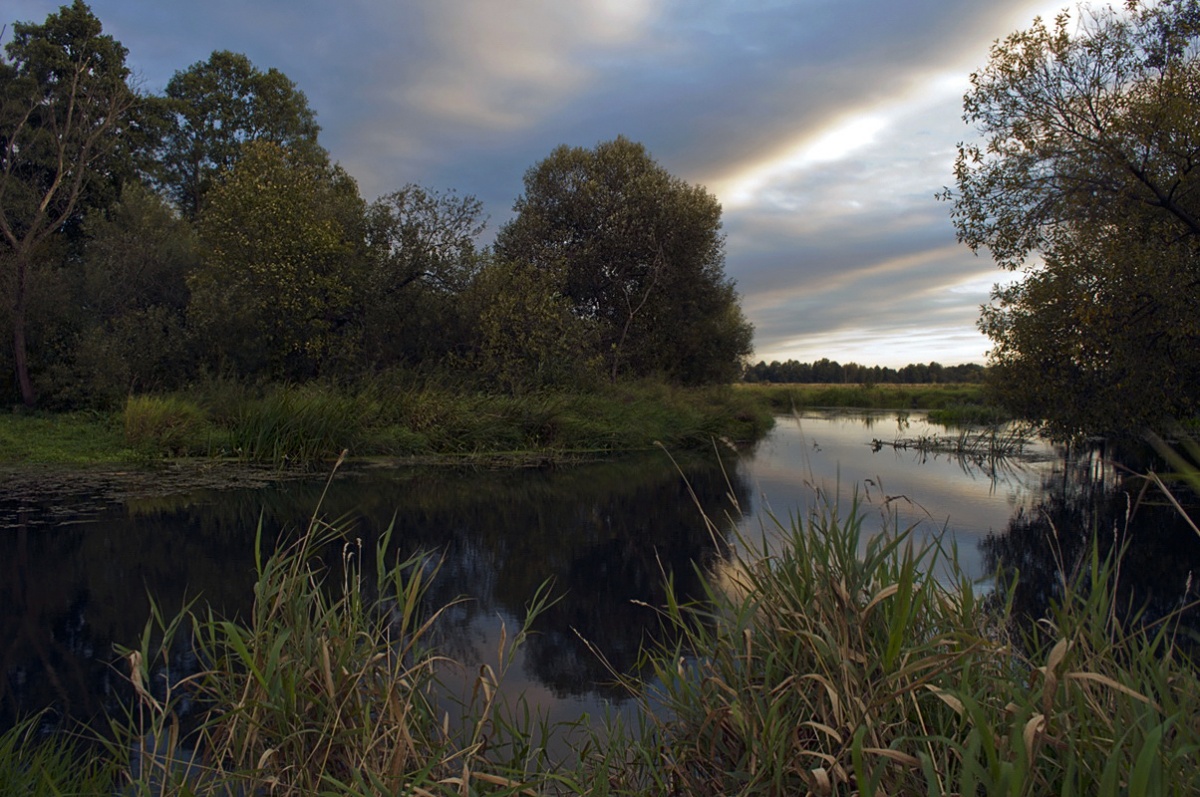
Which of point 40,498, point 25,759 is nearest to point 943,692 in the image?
point 25,759

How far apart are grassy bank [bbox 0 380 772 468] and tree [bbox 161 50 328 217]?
72.1ft

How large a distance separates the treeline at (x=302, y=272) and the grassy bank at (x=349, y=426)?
1.46 meters

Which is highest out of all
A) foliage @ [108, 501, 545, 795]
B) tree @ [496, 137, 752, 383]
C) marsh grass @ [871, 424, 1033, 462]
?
tree @ [496, 137, 752, 383]

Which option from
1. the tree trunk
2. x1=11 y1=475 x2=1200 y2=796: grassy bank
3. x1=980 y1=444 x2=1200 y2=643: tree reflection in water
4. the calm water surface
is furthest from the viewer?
the tree trunk

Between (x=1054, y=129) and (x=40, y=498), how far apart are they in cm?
1483

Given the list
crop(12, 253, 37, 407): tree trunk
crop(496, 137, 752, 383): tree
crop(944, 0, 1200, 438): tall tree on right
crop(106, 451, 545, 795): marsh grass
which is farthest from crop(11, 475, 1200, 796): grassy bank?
crop(496, 137, 752, 383): tree

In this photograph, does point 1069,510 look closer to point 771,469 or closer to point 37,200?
point 771,469

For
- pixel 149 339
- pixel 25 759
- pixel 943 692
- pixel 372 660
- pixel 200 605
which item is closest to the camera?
pixel 943 692

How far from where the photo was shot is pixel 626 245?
25.2 meters

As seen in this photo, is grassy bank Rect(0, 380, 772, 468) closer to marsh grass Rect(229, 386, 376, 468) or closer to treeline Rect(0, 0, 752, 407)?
marsh grass Rect(229, 386, 376, 468)

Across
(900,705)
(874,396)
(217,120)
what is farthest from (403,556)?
(874,396)

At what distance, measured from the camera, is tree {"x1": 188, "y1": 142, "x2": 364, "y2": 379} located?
1762 centimetres

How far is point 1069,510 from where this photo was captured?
9719 mm

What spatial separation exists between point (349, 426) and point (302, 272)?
5827 mm
